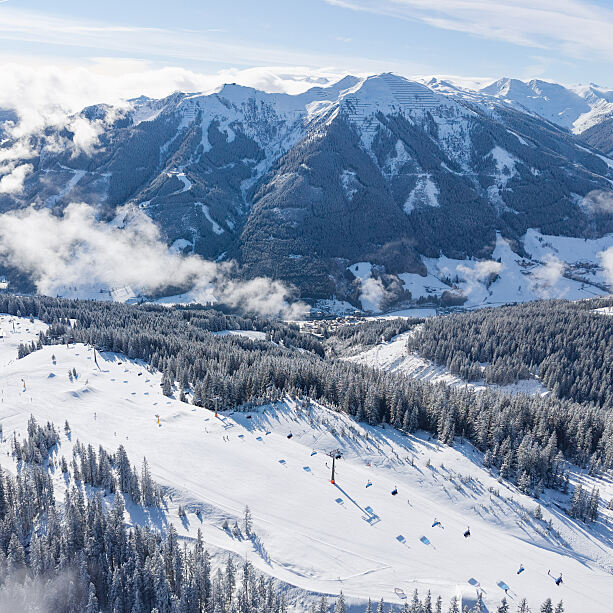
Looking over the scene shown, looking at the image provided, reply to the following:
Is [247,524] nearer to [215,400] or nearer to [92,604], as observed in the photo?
[92,604]

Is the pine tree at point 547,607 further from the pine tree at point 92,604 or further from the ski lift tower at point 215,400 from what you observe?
the ski lift tower at point 215,400

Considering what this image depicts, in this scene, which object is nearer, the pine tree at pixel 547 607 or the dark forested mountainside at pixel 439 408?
the pine tree at pixel 547 607

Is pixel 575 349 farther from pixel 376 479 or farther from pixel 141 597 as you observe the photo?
pixel 141 597

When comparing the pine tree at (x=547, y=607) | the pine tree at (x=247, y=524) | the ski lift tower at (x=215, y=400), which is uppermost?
the pine tree at (x=547, y=607)

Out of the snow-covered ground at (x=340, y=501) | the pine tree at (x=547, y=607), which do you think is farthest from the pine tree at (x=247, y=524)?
the pine tree at (x=547, y=607)

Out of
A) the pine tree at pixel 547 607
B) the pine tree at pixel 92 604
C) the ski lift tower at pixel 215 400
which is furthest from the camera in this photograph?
the ski lift tower at pixel 215 400

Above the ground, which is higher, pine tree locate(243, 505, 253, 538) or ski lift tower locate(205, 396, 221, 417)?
pine tree locate(243, 505, 253, 538)

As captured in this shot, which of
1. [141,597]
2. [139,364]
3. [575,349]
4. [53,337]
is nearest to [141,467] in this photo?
[141,597]

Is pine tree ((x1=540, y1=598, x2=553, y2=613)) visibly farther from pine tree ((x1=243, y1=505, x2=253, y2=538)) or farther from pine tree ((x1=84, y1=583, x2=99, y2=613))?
pine tree ((x1=84, y1=583, x2=99, y2=613))

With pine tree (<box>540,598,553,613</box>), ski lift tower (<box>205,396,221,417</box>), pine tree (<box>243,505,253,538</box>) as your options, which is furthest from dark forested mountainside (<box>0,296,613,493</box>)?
pine tree (<box>243,505,253,538</box>)
